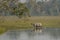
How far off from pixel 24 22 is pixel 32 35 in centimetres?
26

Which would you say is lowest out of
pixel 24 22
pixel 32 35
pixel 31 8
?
pixel 32 35

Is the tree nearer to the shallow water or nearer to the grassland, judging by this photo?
the grassland

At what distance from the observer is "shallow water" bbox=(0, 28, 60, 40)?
11.8 ft

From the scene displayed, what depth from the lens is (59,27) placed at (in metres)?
3.68

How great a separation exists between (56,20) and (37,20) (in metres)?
0.32

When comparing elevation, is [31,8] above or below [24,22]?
above

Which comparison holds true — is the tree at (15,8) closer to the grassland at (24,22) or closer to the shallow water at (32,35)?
the grassland at (24,22)

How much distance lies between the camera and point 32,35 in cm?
364

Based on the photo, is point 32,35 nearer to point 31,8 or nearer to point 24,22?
point 24,22

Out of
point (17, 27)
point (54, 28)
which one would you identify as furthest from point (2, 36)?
point (54, 28)

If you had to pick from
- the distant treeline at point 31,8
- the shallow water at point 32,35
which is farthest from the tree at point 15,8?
the shallow water at point 32,35

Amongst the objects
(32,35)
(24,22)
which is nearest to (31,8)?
(24,22)

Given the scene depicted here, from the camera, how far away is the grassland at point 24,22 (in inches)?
143

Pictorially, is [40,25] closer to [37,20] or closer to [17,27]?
[37,20]
